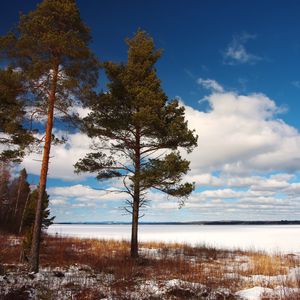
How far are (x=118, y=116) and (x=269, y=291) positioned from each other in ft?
38.2

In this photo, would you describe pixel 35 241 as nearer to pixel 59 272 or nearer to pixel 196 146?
pixel 59 272

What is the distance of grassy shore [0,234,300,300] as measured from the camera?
32.6ft

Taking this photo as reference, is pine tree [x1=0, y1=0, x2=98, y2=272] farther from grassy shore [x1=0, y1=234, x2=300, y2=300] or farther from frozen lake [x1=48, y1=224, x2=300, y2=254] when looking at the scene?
frozen lake [x1=48, y1=224, x2=300, y2=254]

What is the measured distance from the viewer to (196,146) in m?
19.2

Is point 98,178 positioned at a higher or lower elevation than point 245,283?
higher

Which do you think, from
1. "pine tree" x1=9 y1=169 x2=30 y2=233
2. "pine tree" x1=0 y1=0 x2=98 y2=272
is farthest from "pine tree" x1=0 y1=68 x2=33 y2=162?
"pine tree" x1=9 y1=169 x2=30 y2=233

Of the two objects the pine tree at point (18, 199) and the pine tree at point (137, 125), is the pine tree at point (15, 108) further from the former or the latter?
the pine tree at point (18, 199)

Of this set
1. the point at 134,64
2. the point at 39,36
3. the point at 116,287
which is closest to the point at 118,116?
the point at 134,64

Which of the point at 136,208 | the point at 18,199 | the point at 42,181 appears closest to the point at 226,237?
the point at 18,199

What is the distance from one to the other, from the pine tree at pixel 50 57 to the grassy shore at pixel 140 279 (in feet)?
7.73

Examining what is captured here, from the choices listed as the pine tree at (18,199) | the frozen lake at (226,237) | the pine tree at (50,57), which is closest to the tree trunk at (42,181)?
the pine tree at (50,57)

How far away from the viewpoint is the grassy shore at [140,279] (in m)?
9.94

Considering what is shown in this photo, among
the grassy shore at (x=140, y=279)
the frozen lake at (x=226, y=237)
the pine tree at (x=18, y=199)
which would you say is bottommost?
the grassy shore at (x=140, y=279)

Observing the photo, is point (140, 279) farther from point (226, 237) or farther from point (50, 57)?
point (226, 237)
